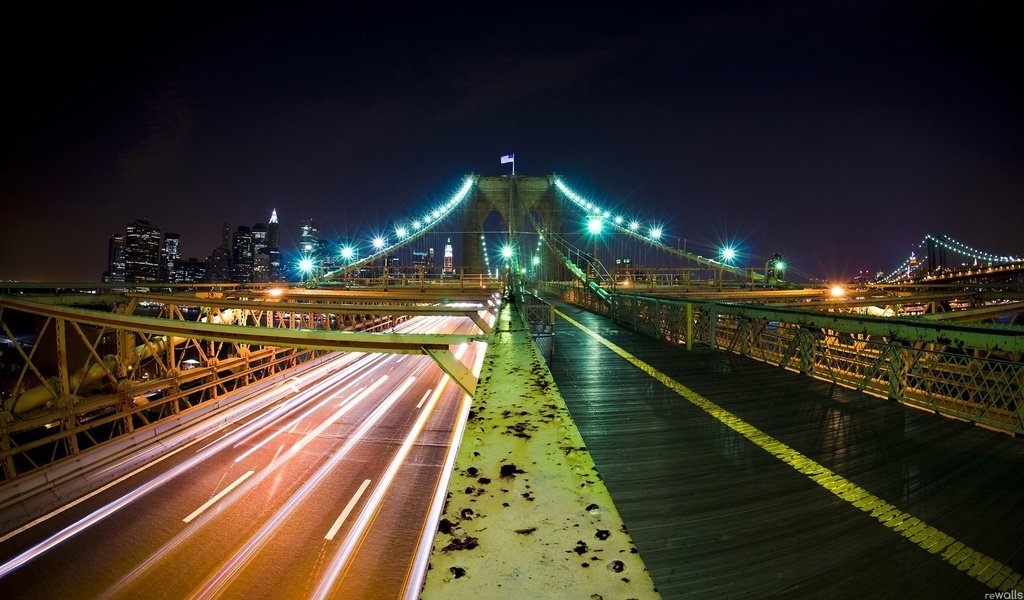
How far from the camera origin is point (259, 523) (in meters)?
6.09

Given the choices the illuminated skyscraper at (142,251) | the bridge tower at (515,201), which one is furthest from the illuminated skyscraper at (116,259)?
the bridge tower at (515,201)

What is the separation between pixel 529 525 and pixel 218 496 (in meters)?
8.13

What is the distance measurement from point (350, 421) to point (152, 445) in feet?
13.3

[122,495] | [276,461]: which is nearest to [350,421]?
[276,461]

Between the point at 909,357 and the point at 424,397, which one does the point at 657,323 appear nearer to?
the point at 909,357

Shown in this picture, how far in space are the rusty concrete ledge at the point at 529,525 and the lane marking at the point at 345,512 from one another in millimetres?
5238

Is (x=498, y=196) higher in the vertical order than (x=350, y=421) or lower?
higher

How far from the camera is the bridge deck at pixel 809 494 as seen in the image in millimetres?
1725

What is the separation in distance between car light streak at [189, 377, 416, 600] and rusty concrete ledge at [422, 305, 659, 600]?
5.43 metres

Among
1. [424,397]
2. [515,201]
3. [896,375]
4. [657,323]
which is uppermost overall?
[515,201]

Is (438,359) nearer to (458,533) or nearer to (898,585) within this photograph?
(458,533)

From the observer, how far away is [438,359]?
122 inches

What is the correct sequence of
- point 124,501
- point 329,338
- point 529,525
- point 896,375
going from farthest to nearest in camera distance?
point 124,501 → point 896,375 → point 329,338 → point 529,525

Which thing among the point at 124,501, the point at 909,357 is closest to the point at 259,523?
the point at 124,501
